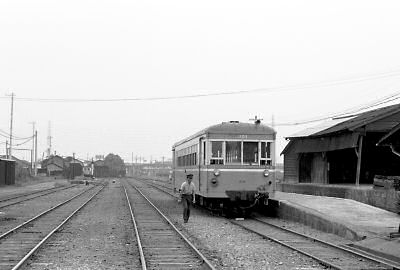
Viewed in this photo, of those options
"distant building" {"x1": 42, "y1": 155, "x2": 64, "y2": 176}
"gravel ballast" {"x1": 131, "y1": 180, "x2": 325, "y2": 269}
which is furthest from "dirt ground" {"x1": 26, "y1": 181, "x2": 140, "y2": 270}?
"distant building" {"x1": 42, "y1": 155, "x2": 64, "y2": 176}

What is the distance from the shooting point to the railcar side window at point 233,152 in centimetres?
1844

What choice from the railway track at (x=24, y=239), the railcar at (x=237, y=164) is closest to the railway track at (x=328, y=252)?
the railcar at (x=237, y=164)

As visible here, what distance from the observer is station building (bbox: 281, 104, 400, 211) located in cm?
2283

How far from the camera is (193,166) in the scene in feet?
67.4

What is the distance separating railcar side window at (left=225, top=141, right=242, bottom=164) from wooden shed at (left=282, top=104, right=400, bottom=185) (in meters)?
5.77

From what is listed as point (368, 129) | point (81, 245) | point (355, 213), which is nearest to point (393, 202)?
point (355, 213)

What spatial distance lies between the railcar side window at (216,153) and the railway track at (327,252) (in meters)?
3.49

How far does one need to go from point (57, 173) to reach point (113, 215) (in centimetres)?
8563

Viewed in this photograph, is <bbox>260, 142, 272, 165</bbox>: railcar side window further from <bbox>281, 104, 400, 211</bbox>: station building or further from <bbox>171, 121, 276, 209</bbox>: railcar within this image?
<bbox>281, 104, 400, 211</bbox>: station building

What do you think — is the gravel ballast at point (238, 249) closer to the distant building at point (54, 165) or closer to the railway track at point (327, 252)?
the railway track at point (327, 252)

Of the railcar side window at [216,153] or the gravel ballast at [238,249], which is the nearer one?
the gravel ballast at [238,249]

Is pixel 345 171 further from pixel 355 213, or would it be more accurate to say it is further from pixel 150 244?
pixel 150 244

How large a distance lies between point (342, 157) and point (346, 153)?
309 millimetres

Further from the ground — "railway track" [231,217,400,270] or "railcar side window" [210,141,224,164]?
"railcar side window" [210,141,224,164]
